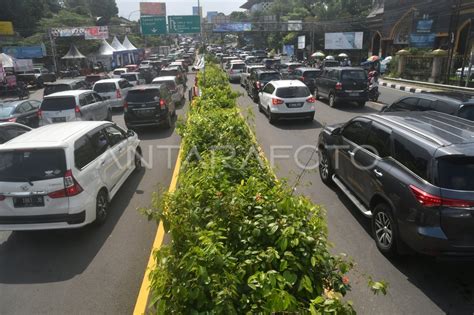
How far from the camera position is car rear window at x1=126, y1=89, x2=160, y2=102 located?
13.7 m

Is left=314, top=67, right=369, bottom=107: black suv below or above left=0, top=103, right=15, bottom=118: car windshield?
above

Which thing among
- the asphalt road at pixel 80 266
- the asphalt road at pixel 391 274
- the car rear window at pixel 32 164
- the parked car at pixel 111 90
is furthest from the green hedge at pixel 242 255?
the parked car at pixel 111 90

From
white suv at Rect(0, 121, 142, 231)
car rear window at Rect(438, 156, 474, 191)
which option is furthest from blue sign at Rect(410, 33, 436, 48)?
white suv at Rect(0, 121, 142, 231)

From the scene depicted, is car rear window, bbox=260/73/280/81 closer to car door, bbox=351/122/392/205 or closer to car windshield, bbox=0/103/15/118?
car windshield, bbox=0/103/15/118

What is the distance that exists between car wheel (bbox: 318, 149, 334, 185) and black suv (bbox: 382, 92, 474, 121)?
3369 mm

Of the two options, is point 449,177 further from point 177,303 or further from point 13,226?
point 13,226

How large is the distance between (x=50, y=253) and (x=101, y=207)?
113cm

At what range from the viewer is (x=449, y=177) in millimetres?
4395

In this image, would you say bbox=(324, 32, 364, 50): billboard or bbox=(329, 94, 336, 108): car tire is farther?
bbox=(324, 32, 364, 50): billboard

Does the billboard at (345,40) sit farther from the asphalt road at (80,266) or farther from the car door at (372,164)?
the asphalt road at (80,266)

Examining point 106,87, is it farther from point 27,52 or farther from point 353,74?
point 27,52

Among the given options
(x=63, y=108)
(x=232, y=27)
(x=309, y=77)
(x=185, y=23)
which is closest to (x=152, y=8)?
(x=232, y=27)

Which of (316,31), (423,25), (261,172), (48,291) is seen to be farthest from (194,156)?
(316,31)

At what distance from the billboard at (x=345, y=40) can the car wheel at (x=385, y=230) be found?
46727 mm
